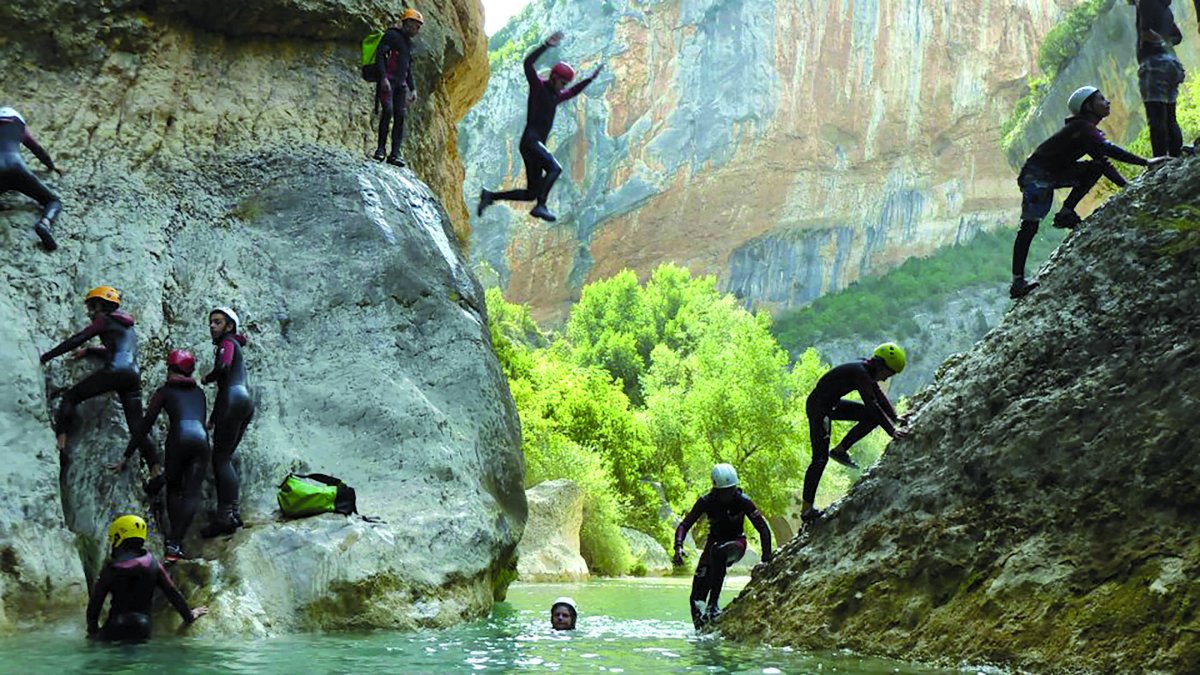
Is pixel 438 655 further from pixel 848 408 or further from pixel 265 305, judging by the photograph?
pixel 265 305

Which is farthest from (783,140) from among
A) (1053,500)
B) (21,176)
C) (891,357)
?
(1053,500)

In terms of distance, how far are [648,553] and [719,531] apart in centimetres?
2172

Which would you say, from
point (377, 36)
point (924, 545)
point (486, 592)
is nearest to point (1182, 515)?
point (924, 545)

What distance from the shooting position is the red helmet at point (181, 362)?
10.4 m

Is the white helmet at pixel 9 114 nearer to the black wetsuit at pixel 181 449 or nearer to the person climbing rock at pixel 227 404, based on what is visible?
the person climbing rock at pixel 227 404

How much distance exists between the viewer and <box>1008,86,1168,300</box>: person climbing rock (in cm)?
988

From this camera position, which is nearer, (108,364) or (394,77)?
(108,364)

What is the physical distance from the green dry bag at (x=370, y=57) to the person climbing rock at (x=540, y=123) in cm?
271

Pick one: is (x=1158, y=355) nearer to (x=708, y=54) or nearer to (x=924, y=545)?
(x=924, y=545)

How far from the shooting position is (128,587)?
888cm

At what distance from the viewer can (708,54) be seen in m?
85.8

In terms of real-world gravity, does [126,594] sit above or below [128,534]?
below

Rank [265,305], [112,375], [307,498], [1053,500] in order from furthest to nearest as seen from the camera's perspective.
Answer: [265,305], [307,498], [112,375], [1053,500]

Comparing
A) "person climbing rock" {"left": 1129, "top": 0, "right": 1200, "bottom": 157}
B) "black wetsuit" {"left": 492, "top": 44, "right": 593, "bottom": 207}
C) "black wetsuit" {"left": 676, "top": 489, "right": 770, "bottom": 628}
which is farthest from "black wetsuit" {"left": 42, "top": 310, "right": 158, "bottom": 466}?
"person climbing rock" {"left": 1129, "top": 0, "right": 1200, "bottom": 157}
